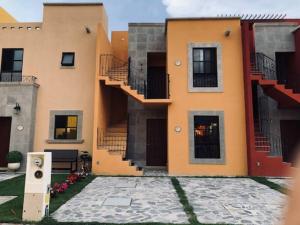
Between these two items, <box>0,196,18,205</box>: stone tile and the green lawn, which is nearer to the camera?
the green lawn

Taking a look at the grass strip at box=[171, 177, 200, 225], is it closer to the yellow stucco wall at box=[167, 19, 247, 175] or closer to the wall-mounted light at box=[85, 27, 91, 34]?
the yellow stucco wall at box=[167, 19, 247, 175]

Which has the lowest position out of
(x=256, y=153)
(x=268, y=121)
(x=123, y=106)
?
(x=256, y=153)

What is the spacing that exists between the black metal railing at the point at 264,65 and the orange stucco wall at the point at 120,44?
7641mm

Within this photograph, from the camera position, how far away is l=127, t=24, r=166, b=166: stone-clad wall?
13984 mm

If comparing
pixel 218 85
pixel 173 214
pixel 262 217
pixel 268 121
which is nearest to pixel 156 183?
pixel 173 214

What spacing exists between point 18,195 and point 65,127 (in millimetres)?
6100

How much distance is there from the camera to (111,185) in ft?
31.8

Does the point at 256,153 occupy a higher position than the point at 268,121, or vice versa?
the point at 268,121

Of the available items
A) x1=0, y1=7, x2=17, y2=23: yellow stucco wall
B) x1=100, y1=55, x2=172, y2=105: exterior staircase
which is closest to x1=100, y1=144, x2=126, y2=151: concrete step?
x1=100, y1=55, x2=172, y2=105: exterior staircase

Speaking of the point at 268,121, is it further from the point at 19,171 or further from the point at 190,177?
the point at 19,171

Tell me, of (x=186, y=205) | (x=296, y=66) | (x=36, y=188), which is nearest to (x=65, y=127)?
(x=36, y=188)

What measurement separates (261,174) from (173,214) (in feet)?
23.5

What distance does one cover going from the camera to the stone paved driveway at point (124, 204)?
5.89 m

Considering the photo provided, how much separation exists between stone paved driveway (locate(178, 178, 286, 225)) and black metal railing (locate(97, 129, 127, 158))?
3.49 metres
